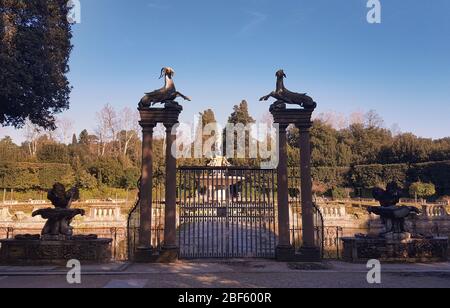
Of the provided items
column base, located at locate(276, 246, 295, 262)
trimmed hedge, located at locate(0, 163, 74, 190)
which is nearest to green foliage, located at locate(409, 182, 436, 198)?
column base, located at locate(276, 246, 295, 262)

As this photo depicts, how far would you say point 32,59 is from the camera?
12.6m

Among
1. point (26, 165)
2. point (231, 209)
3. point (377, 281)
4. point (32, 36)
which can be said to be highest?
point (32, 36)

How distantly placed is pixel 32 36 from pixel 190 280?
34.5 feet

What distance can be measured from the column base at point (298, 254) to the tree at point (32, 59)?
10.3m

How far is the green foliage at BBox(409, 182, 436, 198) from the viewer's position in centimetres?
4225

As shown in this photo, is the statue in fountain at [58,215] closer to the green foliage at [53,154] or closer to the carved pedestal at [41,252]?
the carved pedestal at [41,252]

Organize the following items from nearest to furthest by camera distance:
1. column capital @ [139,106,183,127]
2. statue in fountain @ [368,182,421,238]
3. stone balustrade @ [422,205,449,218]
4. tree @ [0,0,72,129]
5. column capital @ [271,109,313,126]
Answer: statue in fountain @ [368,182,421,238]
column capital @ [139,106,183,127]
column capital @ [271,109,313,126]
tree @ [0,0,72,129]
stone balustrade @ [422,205,449,218]

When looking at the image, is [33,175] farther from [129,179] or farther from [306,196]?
[306,196]

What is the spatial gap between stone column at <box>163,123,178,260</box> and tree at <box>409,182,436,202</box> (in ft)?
130

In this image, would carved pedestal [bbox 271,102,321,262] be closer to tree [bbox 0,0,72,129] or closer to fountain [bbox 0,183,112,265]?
fountain [bbox 0,183,112,265]
